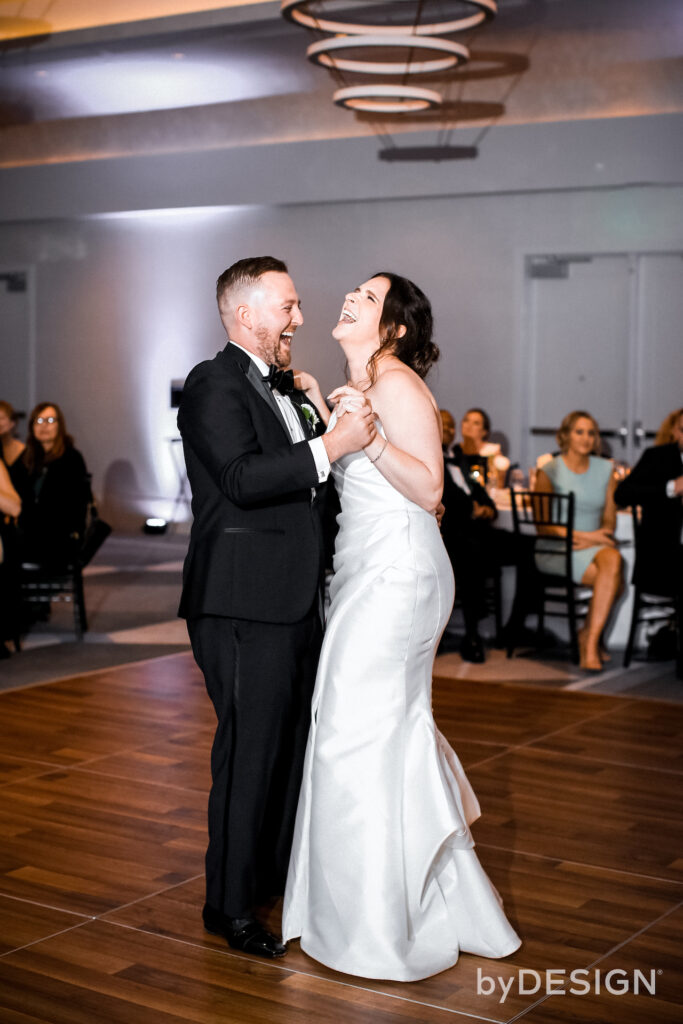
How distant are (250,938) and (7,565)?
4.31 meters

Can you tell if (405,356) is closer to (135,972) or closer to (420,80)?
(135,972)

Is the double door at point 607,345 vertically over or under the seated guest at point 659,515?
over

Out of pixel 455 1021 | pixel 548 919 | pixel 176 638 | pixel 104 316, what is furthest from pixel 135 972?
pixel 104 316

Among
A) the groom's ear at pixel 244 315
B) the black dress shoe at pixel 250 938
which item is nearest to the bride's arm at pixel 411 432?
the groom's ear at pixel 244 315

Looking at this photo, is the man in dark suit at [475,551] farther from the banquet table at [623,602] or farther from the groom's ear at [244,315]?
the groom's ear at [244,315]

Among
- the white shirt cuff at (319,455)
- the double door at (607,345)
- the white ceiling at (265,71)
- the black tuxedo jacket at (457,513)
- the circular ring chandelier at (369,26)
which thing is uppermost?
the white ceiling at (265,71)

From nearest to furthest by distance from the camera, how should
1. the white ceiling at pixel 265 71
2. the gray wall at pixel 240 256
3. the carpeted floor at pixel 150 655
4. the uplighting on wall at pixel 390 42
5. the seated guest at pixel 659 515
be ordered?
the carpeted floor at pixel 150 655
the seated guest at pixel 659 515
the uplighting on wall at pixel 390 42
the white ceiling at pixel 265 71
the gray wall at pixel 240 256

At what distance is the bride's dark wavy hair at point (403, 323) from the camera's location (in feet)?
9.88

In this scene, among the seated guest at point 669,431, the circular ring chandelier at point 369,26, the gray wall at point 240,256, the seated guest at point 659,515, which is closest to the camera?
the seated guest at point 659,515

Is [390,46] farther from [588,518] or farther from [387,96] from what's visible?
[588,518]

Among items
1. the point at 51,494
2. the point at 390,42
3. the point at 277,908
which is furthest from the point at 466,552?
the point at 277,908

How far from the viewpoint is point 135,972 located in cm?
296

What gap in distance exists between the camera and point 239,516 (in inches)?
118

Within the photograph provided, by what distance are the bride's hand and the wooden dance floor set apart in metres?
1.35
